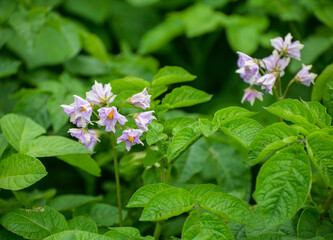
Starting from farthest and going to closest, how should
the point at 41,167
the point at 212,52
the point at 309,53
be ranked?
the point at 212,52 → the point at 309,53 → the point at 41,167

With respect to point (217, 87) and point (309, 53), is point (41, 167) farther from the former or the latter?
point (217, 87)

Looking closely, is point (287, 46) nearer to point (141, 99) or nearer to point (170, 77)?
point (170, 77)

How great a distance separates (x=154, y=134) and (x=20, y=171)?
0.41 meters

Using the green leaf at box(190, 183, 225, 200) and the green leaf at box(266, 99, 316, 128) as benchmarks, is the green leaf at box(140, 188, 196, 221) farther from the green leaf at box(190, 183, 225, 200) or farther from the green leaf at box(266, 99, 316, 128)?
the green leaf at box(266, 99, 316, 128)

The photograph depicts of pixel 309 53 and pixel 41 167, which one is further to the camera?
pixel 309 53

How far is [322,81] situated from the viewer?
124cm

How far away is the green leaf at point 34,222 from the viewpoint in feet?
3.53

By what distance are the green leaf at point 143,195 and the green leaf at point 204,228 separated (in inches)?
4.8

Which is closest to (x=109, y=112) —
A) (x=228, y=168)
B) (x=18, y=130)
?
(x=18, y=130)

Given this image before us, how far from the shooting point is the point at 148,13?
2875mm

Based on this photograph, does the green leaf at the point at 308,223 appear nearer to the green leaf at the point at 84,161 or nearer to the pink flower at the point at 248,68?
the pink flower at the point at 248,68

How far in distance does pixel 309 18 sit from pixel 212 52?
29.0 inches

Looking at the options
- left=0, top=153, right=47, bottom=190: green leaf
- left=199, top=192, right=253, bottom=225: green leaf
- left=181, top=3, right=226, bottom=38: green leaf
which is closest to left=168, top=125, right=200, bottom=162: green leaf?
left=199, top=192, right=253, bottom=225: green leaf

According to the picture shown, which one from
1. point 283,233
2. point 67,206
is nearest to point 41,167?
point 67,206
